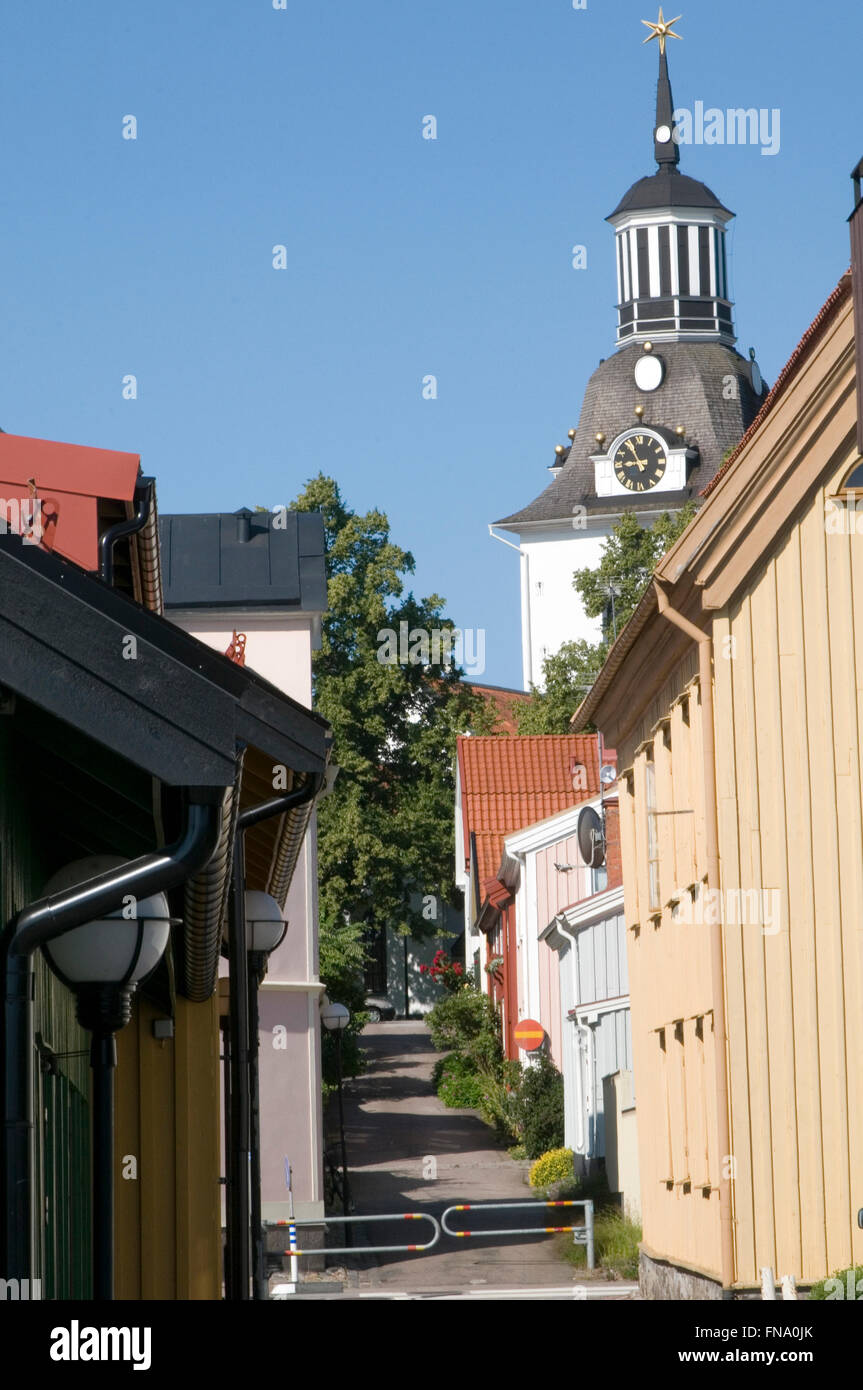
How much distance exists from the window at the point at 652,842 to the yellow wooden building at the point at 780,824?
248cm

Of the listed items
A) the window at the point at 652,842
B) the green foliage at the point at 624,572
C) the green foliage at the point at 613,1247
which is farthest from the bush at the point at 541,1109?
the green foliage at the point at 624,572

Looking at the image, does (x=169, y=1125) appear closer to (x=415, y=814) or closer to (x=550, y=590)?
(x=415, y=814)

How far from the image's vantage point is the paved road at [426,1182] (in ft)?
68.6

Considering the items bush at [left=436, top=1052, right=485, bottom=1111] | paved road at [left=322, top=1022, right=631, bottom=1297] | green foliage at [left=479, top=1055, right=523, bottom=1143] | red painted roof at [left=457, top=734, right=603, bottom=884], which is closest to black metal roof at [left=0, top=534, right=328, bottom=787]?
paved road at [left=322, top=1022, right=631, bottom=1297]

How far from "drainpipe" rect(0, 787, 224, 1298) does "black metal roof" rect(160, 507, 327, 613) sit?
20612 millimetres

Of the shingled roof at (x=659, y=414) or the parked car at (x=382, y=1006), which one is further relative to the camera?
the shingled roof at (x=659, y=414)

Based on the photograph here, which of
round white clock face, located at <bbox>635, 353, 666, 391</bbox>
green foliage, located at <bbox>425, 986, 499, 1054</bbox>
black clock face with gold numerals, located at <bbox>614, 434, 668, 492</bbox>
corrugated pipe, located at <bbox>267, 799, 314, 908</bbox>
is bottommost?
green foliage, located at <bbox>425, 986, 499, 1054</bbox>

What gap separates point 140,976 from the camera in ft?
14.5

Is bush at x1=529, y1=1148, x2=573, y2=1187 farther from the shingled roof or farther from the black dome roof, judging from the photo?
the black dome roof

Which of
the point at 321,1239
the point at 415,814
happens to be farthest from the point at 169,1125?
the point at 415,814

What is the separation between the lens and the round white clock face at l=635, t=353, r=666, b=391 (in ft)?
262

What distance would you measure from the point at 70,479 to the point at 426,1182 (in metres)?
23.0

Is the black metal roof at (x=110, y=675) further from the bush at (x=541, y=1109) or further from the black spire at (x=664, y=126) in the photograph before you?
the black spire at (x=664, y=126)

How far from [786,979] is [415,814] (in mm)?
39159
